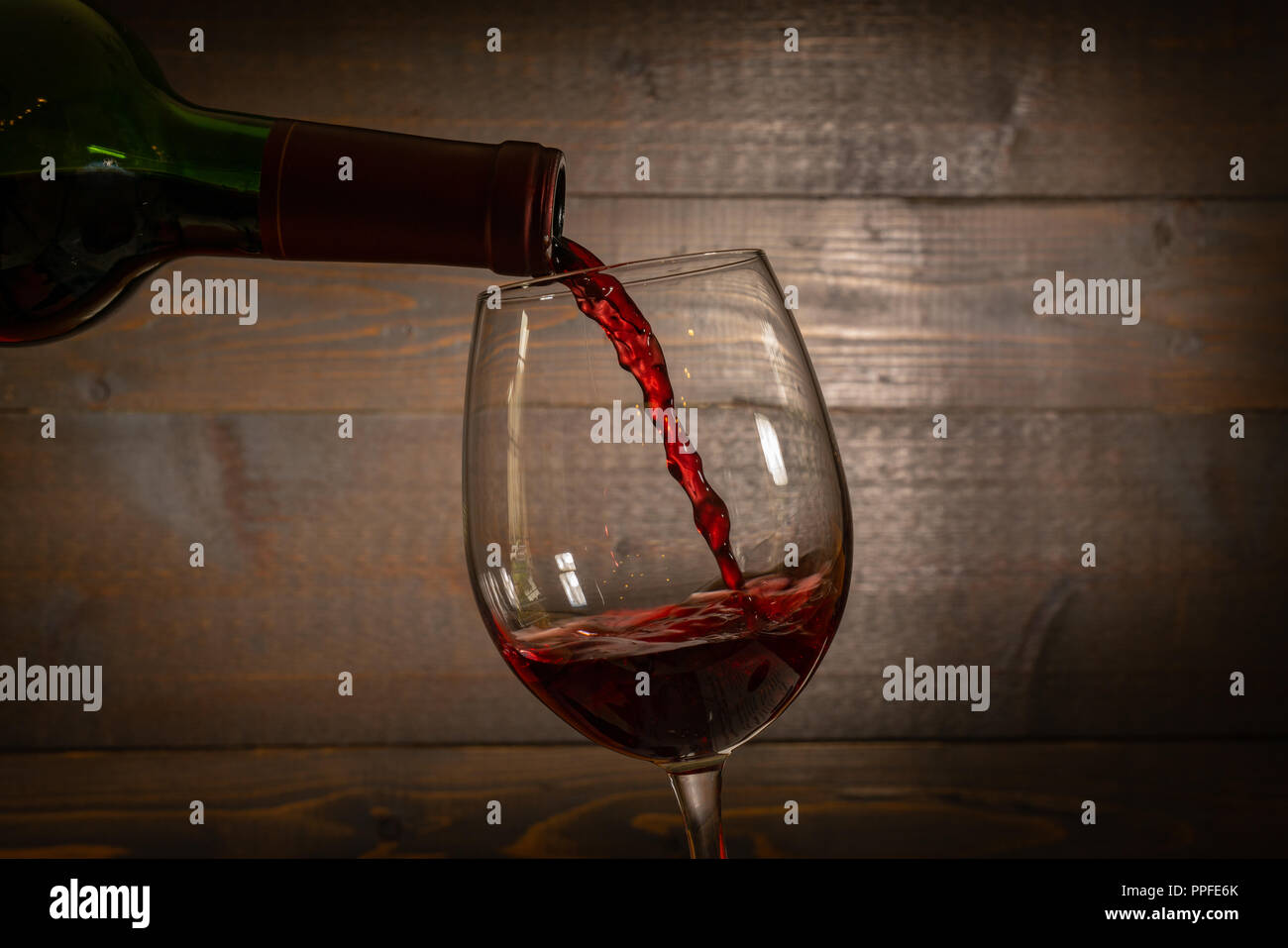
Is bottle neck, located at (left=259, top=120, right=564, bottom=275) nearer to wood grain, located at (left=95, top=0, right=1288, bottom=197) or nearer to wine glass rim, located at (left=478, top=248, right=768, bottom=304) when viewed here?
wine glass rim, located at (left=478, top=248, right=768, bottom=304)

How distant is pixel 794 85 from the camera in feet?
2.84

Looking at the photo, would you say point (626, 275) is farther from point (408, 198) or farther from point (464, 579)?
point (464, 579)

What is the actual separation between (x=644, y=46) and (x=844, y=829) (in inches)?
26.8

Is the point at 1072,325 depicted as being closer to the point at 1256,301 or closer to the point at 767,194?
the point at 1256,301

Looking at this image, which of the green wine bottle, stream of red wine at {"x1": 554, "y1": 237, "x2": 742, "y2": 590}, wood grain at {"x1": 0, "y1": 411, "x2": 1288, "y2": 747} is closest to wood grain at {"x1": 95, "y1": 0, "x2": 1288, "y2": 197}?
wood grain at {"x1": 0, "y1": 411, "x2": 1288, "y2": 747}

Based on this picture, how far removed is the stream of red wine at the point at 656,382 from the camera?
1.21 ft

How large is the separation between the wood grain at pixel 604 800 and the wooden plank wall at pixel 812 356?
0.08 feet

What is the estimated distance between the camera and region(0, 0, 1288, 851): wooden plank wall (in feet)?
2.83

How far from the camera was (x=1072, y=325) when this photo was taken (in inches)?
34.7

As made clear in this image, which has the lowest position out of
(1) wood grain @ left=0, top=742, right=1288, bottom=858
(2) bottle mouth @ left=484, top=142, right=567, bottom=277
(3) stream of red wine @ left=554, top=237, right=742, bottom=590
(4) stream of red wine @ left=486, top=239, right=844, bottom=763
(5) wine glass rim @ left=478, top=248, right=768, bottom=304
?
(1) wood grain @ left=0, top=742, right=1288, bottom=858

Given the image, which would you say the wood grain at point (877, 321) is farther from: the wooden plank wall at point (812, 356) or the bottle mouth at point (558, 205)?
the bottle mouth at point (558, 205)

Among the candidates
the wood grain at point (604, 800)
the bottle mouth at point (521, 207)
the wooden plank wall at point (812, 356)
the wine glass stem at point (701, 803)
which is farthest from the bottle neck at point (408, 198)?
the wood grain at point (604, 800)

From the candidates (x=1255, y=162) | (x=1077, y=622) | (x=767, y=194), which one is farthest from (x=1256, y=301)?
(x=767, y=194)

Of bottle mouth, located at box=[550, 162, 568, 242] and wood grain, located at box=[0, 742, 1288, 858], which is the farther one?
wood grain, located at box=[0, 742, 1288, 858]
